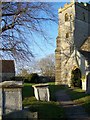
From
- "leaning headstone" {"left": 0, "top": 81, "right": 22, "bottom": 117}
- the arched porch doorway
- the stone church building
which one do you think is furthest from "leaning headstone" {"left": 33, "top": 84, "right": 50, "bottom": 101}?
the stone church building

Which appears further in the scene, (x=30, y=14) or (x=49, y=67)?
(x=49, y=67)

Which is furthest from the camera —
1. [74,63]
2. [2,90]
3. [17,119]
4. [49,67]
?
[49,67]

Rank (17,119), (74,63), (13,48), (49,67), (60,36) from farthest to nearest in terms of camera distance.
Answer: (49,67) < (60,36) < (74,63) < (13,48) < (17,119)

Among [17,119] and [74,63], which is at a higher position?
[74,63]

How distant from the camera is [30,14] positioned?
1555 cm

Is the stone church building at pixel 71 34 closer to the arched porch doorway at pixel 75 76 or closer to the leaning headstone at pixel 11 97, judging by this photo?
the arched porch doorway at pixel 75 76

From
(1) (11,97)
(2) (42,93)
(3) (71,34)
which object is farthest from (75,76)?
(1) (11,97)

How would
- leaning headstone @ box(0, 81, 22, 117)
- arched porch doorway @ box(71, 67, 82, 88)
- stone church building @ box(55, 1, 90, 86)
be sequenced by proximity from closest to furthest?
leaning headstone @ box(0, 81, 22, 117), arched porch doorway @ box(71, 67, 82, 88), stone church building @ box(55, 1, 90, 86)

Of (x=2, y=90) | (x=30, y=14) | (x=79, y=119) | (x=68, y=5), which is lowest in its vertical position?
(x=79, y=119)

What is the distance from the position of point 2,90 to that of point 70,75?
87.3ft

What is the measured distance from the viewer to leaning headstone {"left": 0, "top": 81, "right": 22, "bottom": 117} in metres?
→ 11.7

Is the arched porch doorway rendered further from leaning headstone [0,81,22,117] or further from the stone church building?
leaning headstone [0,81,22,117]

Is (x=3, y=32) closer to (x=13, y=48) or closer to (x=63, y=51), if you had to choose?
(x=13, y=48)

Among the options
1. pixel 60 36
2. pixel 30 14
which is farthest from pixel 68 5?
pixel 30 14
